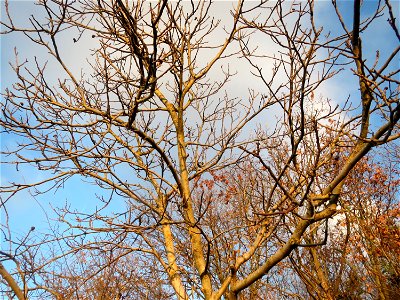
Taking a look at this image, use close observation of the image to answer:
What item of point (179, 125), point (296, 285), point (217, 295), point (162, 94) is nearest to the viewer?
point (217, 295)

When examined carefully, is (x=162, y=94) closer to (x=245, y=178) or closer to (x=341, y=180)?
(x=341, y=180)

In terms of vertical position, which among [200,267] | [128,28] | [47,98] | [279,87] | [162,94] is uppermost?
[162,94]

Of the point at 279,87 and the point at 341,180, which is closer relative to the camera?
the point at 341,180

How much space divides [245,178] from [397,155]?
5.36m

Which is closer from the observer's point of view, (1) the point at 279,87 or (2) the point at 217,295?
(2) the point at 217,295

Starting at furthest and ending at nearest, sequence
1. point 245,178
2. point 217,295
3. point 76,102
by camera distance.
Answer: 1. point 245,178
2. point 76,102
3. point 217,295

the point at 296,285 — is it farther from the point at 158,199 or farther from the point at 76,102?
the point at 76,102

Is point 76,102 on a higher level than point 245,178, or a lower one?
lower

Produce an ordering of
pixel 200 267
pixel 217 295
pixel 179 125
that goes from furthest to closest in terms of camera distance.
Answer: pixel 179 125 < pixel 200 267 < pixel 217 295

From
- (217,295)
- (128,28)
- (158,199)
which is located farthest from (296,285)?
(128,28)

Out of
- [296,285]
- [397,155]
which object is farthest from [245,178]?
[397,155]

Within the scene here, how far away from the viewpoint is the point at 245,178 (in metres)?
10.6

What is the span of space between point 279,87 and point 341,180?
6.65ft

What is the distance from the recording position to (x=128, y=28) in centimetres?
260
